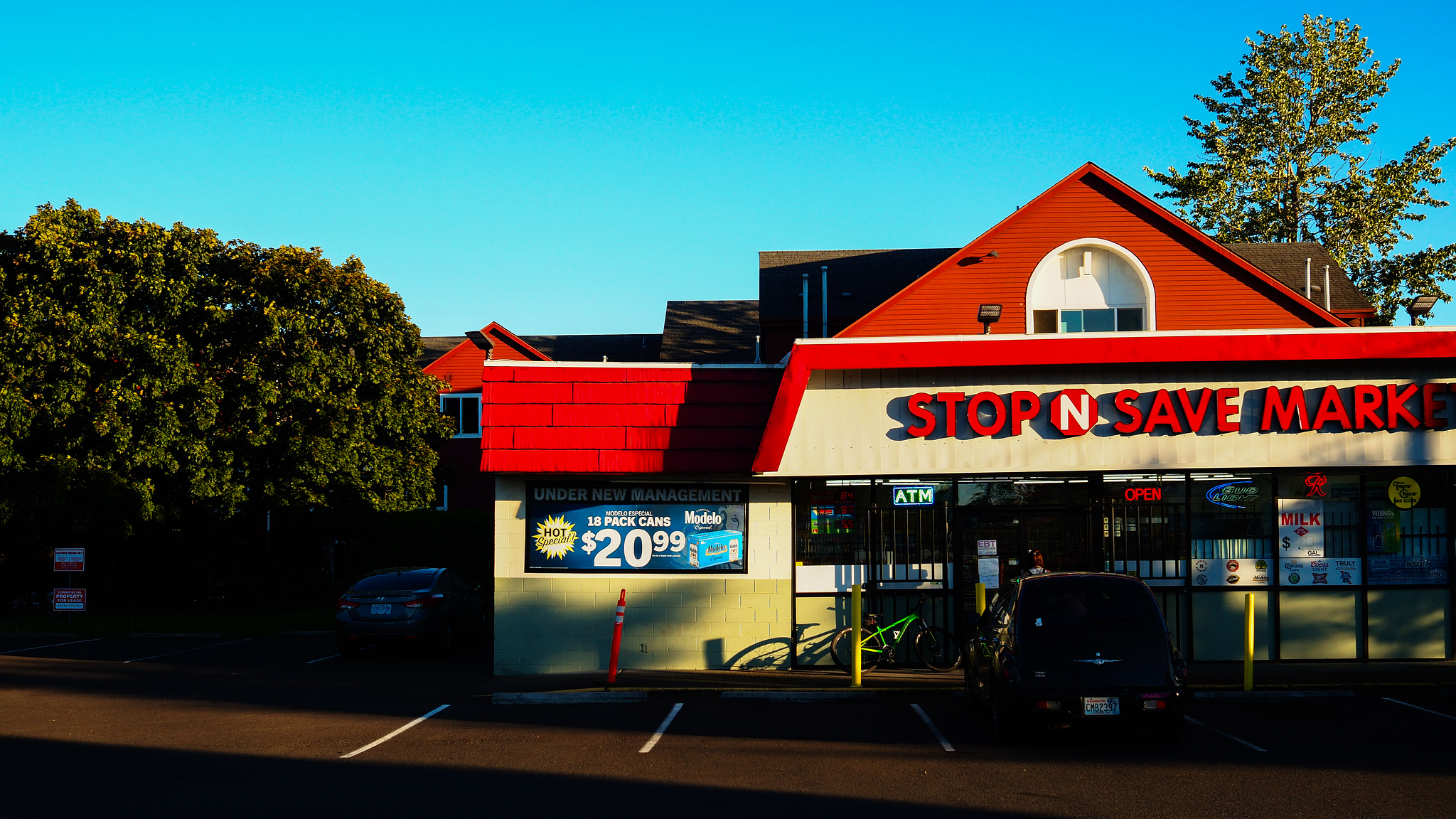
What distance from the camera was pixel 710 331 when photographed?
134ft

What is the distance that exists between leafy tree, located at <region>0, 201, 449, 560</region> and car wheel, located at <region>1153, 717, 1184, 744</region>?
21.6 metres

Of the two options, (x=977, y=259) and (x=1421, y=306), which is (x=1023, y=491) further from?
(x=977, y=259)

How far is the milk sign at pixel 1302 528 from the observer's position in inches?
627

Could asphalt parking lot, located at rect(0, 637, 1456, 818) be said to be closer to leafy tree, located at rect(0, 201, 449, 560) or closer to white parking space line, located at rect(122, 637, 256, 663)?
white parking space line, located at rect(122, 637, 256, 663)

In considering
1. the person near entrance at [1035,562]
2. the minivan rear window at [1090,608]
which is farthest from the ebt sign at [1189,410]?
the minivan rear window at [1090,608]

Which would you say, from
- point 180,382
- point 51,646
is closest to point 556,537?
point 51,646

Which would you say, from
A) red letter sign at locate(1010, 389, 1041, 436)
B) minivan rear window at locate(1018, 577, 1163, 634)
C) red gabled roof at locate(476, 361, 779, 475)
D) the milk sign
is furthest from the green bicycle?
the milk sign

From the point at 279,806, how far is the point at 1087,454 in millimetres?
11205

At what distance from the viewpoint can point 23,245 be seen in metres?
26.9

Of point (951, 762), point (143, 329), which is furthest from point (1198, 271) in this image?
point (143, 329)

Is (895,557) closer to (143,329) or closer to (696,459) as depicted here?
(696,459)

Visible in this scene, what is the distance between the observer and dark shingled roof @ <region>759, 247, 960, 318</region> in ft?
107

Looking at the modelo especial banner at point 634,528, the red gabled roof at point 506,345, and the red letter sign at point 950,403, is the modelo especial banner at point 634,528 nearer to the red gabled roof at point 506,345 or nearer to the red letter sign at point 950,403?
the red letter sign at point 950,403

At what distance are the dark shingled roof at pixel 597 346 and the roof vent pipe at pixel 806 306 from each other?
44.1 feet
